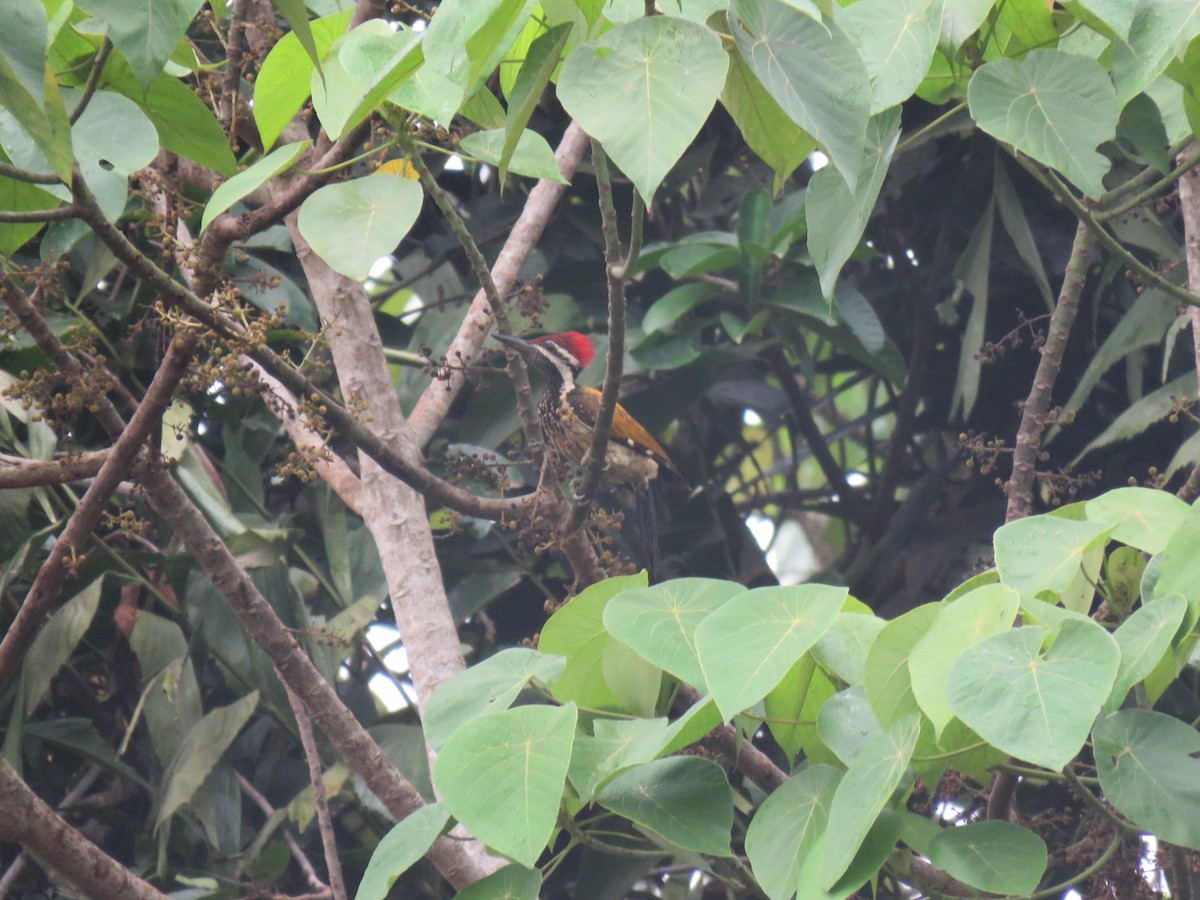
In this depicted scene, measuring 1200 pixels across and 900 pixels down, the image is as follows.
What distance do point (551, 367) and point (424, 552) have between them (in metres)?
1.72

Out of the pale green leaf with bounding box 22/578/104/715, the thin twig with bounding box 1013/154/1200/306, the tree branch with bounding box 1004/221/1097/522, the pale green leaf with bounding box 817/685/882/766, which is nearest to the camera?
the pale green leaf with bounding box 817/685/882/766

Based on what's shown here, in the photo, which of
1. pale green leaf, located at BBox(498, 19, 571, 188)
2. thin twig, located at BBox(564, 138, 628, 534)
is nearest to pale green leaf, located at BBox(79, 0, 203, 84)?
pale green leaf, located at BBox(498, 19, 571, 188)

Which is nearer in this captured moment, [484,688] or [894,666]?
[894,666]

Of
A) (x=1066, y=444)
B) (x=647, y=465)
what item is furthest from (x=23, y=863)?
(x=1066, y=444)

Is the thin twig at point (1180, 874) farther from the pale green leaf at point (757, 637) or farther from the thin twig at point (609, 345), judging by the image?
the thin twig at point (609, 345)

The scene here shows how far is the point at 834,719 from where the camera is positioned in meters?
1.54

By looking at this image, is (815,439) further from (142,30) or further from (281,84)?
(142,30)

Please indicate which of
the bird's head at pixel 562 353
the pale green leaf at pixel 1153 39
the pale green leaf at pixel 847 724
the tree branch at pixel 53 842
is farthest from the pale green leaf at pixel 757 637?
the bird's head at pixel 562 353

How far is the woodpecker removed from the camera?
4031mm

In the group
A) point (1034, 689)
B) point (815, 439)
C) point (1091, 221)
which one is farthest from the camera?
point (815, 439)

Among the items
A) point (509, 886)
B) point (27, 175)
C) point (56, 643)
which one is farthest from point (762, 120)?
point (56, 643)

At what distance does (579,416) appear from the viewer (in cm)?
442

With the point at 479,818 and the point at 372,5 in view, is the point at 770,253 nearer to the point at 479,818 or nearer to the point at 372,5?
the point at 372,5

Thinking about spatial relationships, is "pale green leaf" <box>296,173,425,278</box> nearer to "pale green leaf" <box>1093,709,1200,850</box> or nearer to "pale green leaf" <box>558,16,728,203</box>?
"pale green leaf" <box>558,16,728,203</box>
